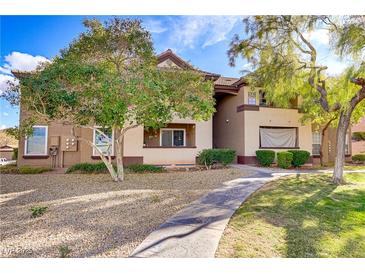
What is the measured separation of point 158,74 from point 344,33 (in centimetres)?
598

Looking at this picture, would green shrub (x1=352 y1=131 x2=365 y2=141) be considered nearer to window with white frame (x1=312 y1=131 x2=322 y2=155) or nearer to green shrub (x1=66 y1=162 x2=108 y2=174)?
window with white frame (x1=312 y1=131 x2=322 y2=155)

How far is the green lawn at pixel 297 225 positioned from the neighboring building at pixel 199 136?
7.01 m

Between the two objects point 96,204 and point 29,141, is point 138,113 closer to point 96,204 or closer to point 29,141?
point 96,204

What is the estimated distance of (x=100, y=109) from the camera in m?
7.25

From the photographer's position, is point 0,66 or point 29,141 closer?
point 0,66

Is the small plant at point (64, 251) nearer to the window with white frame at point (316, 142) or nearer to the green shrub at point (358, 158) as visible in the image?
the window with white frame at point (316, 142)

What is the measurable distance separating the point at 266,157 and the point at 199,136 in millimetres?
4126

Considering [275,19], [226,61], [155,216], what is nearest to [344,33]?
[275,19]

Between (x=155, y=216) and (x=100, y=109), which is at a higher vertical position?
(x=100, y=109)

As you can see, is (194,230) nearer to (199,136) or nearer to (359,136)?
(199,136)

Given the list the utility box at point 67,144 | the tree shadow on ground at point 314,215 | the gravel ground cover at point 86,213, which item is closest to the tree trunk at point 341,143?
the tree shadow on ground at point 314,215

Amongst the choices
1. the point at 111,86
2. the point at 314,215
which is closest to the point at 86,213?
the point at 111,86

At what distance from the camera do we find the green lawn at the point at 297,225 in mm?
3680

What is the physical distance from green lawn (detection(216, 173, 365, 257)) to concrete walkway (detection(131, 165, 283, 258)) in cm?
20
